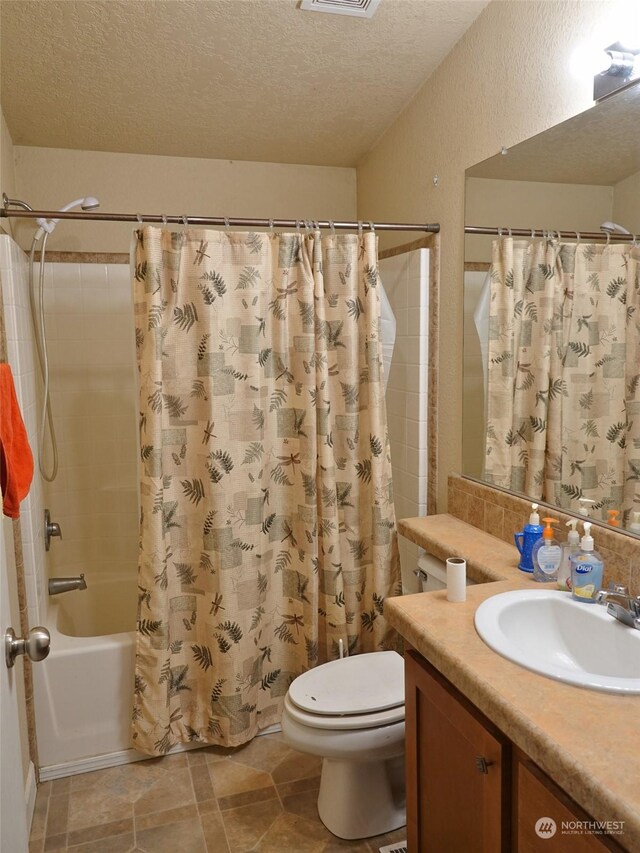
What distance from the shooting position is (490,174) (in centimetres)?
201

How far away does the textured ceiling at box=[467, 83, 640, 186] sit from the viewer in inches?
58.8

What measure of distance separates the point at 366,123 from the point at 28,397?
1827mm

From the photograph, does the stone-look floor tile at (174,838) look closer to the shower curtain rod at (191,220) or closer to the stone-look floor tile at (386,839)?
the stone-look floor tile at (386,839)

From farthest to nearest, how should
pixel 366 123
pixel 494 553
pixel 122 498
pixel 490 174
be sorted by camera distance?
pixel 122 498 < pixel 366 123 < pixel 490 174 < pixel 494 553

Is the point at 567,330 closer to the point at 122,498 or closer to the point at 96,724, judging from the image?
the point at 96,724

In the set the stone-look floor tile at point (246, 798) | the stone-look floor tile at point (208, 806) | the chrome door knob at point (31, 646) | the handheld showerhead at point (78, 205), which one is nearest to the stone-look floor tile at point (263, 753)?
the stone-look floor tile at point (246, 798)

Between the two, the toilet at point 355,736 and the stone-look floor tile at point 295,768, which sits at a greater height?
the toilet at point 355,736

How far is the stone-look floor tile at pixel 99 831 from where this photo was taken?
6.24 feet

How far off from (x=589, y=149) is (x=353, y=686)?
167 centimetres

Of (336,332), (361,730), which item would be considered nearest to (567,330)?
(336,332)

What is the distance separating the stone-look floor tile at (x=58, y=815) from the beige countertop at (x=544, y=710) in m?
1.34

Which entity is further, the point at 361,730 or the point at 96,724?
the point at 96,724

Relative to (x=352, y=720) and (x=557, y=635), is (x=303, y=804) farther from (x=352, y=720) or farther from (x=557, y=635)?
(x=557, y=635)

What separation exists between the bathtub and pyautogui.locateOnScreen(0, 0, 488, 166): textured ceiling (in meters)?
2.04
